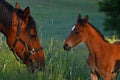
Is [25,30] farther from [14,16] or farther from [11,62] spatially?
[11,62]

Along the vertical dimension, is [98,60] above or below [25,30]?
below

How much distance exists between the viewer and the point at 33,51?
4.96m

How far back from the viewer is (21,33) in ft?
16.0

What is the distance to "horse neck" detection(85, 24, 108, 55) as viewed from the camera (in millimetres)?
6156

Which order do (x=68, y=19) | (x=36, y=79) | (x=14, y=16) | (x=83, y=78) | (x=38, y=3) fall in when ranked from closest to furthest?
(x=14, y=16), (x=36, y=79), (x=83, y=78), (x=68, y=19), (x=38, y=3)

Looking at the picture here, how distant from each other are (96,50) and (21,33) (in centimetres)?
166

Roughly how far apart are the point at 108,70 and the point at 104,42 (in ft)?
1.50

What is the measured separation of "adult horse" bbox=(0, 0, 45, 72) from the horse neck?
1.34 m

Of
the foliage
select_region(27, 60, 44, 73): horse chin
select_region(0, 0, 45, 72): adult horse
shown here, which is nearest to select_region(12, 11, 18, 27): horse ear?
select_region(0, 0, 45, 72): adult horse

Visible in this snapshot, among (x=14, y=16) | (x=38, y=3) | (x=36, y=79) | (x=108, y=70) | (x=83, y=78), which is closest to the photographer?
(x=14, y=16)

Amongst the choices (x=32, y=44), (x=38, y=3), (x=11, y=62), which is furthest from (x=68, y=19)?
(x=32, y=44)

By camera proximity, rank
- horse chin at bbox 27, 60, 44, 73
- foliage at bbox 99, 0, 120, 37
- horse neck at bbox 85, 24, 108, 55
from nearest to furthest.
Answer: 1. horse chin at bbox 27, 60, 44, 73
2. horse neck at bbox 85, 24, 108, 55
3. foliage at bbox 99, 0, 120, 37

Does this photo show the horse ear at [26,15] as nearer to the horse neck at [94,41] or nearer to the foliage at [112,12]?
the horse neck at [94,41]

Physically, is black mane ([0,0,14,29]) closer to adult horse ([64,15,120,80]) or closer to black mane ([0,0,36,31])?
black mane ([0,0,36,31])
